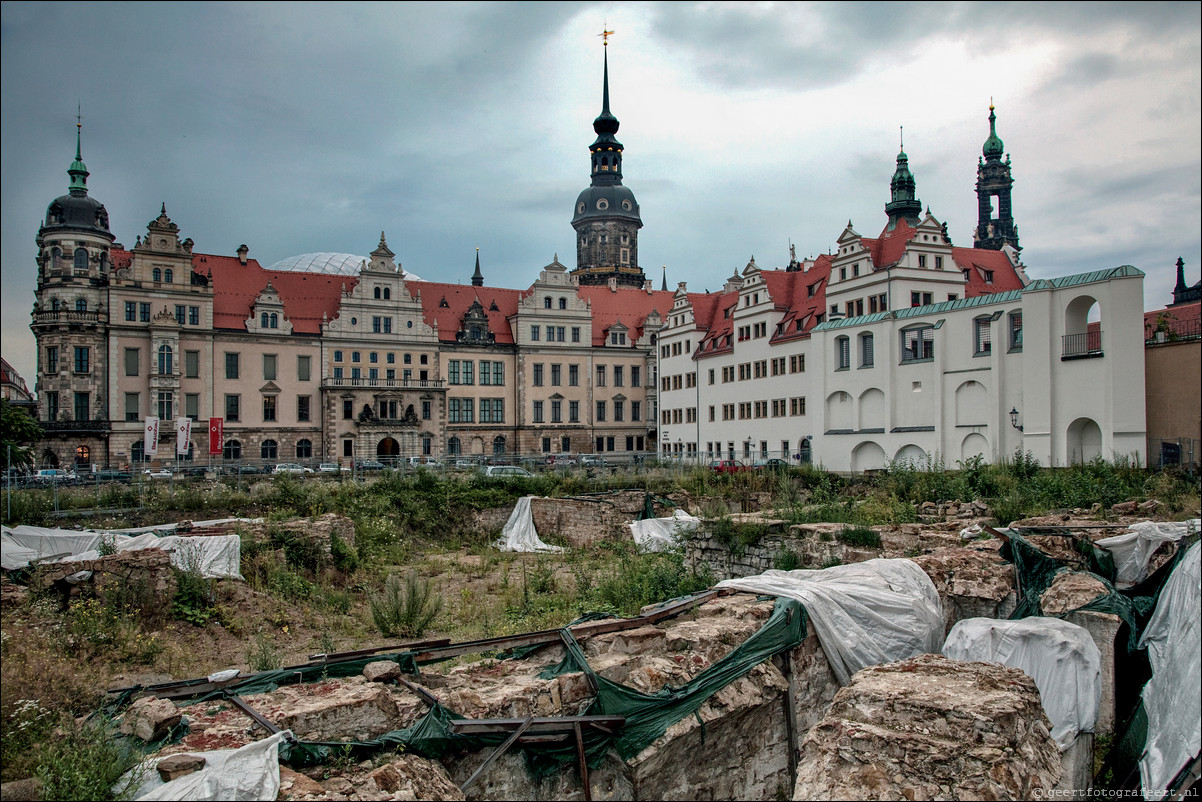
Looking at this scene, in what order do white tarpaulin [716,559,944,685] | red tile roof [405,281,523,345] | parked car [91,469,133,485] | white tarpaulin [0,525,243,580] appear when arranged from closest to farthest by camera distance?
white tarpaulin [716,559,944,685] < white tarpaulin [0,525,243,580] < parked car [91,469,133,485] < red tile roof [405,281,523,345]

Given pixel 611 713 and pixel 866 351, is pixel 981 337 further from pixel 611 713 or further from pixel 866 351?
pixel 611 713

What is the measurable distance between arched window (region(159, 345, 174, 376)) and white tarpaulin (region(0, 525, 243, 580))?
132 feet

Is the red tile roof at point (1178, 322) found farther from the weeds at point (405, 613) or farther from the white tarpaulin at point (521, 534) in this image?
the weeds at point (405, 613)

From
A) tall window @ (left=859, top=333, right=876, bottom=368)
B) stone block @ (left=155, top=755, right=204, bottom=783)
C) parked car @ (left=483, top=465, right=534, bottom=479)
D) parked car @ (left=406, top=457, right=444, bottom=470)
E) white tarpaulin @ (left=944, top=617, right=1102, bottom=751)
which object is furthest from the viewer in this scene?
tall window @ (left=859, top=333, right=876, bottom=368)

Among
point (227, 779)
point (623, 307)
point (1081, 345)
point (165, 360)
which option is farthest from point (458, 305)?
point (227, 779)

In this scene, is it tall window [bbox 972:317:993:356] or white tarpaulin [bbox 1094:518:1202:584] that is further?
tall window [bbox 972:317:993:356]

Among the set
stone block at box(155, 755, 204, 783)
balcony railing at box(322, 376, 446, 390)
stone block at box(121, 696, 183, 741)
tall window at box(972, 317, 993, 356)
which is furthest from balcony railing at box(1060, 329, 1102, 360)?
balcony railing at box(322, 376, 446, 390)

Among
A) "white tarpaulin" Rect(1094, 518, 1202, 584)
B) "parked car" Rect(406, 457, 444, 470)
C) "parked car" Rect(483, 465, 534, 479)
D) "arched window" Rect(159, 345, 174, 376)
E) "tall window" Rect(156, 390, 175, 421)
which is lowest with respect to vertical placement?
"white tarpaulin" Rect(1094, 518, 1202, 584)

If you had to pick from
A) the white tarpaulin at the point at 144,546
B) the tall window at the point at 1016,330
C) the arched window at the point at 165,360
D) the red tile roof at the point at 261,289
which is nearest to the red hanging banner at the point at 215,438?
the white tarpaulin at the point at 144,546

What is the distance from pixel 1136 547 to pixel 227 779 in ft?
39.8

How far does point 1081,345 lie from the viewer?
94.7 ft

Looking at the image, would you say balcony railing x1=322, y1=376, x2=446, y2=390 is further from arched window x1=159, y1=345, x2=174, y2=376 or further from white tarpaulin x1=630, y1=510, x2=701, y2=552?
white tarpaulin x1=630, y1=510, x2=701, y2=552

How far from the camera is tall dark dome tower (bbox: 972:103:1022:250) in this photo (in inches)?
3602

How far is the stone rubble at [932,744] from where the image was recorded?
5.62 m
